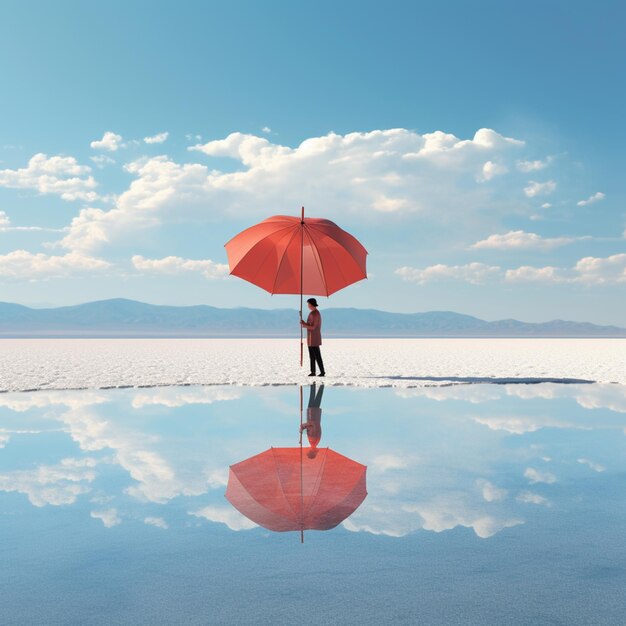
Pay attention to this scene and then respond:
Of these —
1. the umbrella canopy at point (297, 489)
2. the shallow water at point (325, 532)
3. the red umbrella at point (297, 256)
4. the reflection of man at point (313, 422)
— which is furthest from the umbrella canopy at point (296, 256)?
the umbrella canopy at point (297, 489)

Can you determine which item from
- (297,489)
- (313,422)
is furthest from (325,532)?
(313,422)

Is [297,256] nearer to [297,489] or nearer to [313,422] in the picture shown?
[313,422]

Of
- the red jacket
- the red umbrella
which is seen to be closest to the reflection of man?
the red jacket

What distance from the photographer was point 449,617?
9.37 ft

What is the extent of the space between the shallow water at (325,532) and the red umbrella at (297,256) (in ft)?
18.9

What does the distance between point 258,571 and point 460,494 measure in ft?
7.27

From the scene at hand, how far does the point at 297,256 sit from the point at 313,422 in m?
6.09

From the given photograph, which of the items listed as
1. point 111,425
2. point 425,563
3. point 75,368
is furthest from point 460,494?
point 75,368

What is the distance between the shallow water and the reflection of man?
0.63ft

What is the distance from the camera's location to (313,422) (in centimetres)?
848

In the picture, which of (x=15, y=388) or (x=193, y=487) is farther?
(x=15, y=388)

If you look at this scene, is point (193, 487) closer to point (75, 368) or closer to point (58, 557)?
point (58, 557)

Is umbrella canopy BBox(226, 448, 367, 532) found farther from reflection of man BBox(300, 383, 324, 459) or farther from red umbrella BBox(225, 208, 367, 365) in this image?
red umbrella BBox(225, 208, 367, 365)

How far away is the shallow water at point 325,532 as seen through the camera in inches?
118
